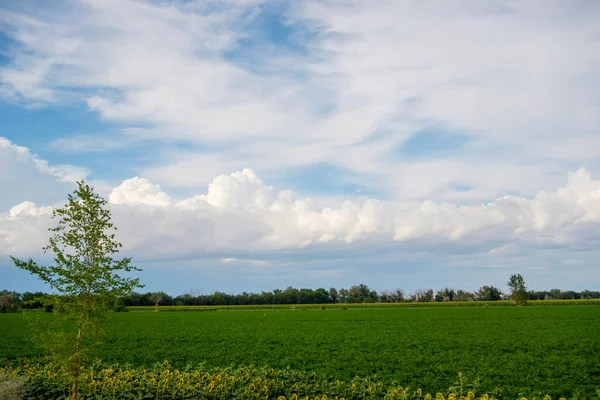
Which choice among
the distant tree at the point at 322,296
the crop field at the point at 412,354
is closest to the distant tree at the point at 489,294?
the distant tree at the point at 322,296

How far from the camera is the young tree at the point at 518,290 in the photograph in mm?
95644

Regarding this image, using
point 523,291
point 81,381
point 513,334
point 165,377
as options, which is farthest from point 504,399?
point 523,291

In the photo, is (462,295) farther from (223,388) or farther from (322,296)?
(223,388)

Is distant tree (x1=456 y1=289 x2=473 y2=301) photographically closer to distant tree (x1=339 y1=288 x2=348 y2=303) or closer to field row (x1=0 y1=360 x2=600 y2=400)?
distant tree (x1=339 y1=288 x2=348 y2=303)

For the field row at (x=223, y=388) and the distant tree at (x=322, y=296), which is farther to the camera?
the distant tree at (x=322, y=296)

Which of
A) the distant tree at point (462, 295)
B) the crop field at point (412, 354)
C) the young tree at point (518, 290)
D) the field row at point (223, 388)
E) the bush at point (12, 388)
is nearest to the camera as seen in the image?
the field row at point (223, 388)

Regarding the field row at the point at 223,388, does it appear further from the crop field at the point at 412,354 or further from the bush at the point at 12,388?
the crop field at the point at 412,354

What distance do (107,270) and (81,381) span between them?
14.3 ft

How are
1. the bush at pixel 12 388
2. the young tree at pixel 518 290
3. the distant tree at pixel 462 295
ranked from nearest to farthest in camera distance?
the bush at pixel 12 388, the young tree at pixel 518 290, the distant tree at pixel 462 295

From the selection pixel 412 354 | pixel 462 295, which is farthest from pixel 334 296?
pixel 412 354

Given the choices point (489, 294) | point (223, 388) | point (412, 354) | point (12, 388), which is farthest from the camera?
point (489, 294)

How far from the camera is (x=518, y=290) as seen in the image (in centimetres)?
9650

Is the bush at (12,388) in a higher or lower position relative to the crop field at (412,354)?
higher

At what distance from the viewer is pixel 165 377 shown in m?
12.4
